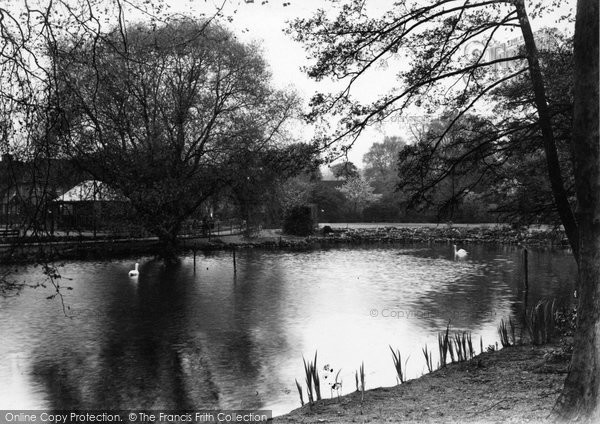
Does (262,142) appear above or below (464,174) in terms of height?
above

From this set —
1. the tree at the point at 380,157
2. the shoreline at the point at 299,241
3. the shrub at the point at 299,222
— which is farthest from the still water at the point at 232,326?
the tree at the point at 380,157

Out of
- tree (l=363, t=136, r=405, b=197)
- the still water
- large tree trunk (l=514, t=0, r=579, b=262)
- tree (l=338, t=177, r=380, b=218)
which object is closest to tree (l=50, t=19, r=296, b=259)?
the still water

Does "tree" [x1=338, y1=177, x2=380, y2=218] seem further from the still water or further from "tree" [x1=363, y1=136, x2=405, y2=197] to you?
the still water

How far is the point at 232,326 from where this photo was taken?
14.5 metres

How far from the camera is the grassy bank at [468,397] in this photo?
5891 mm

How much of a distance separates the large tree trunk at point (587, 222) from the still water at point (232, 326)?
14.6ft

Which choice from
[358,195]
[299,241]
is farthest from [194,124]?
[358,195]

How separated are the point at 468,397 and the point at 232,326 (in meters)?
8.70

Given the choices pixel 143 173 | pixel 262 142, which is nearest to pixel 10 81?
pixel 143 173

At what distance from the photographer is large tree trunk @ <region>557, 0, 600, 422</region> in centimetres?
518

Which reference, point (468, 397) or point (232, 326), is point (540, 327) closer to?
point (468, 397)

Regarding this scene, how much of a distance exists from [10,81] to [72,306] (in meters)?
12.5

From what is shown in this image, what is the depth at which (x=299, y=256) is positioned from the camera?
32.8 metres

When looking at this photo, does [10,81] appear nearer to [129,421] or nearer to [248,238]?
[129,421]
